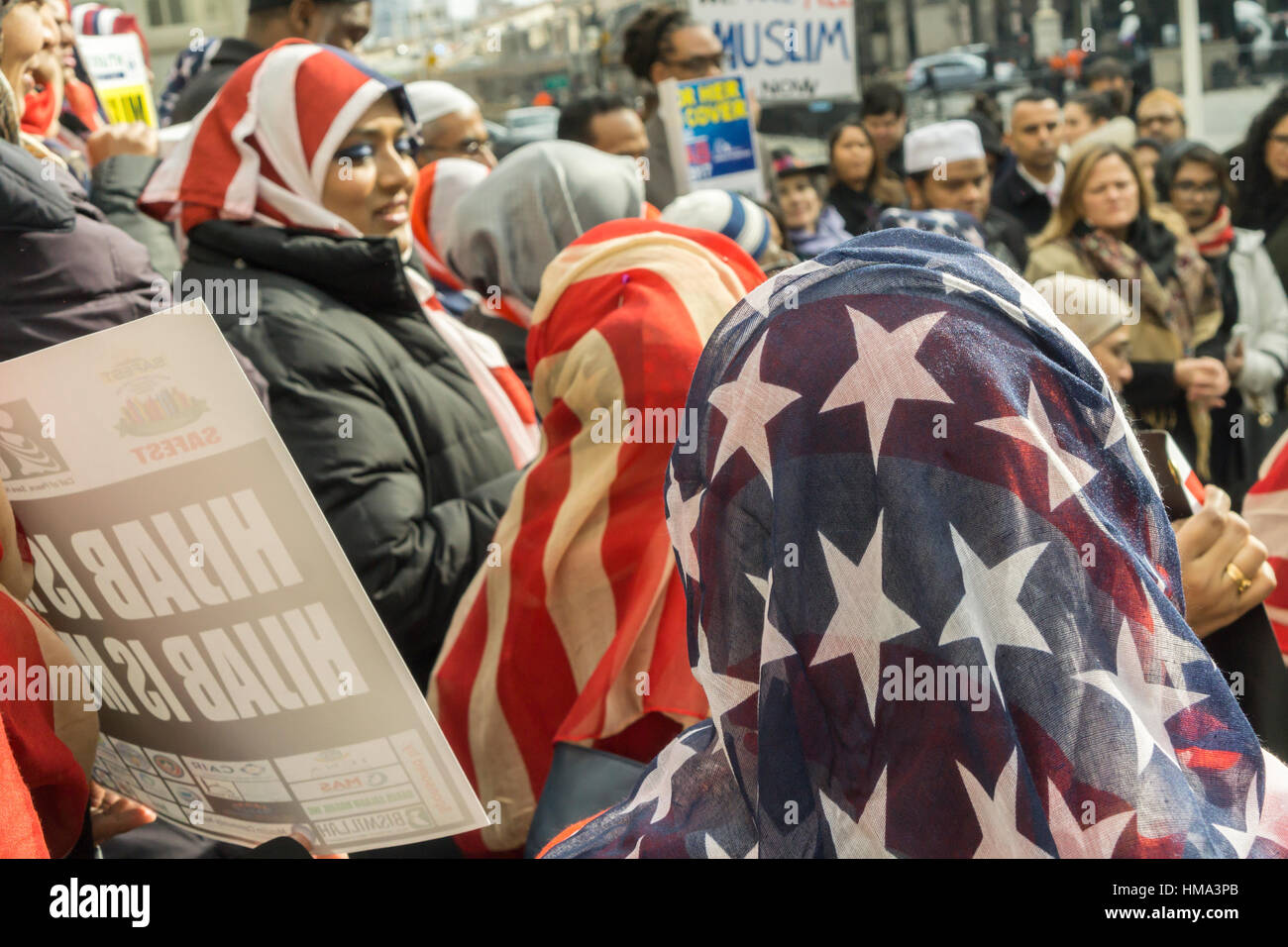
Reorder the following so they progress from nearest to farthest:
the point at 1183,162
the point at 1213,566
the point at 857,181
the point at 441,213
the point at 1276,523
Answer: the point at 1213,566 → the point at 1276,523 → the point at 441,213 → the point at 1183,162 → the point at 857,181

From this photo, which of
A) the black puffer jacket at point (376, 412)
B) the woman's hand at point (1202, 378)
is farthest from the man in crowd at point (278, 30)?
the woman's hand at point (1202, 378)

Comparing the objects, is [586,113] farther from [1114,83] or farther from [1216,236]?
[1114,83]

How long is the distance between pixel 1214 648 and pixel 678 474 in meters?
0.80

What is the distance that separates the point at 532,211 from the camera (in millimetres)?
2604

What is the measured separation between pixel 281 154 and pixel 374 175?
0.57 feet

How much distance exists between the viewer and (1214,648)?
1.60 meters

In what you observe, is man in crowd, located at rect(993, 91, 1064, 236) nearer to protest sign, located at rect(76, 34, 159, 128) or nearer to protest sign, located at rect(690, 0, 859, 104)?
protest sign, located at rect(690, 0, 859, 104)

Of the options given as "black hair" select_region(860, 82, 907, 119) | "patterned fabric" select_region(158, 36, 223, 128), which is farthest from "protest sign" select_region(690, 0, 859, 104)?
"patterned fabric" select_region(158, 36, 223, 128)

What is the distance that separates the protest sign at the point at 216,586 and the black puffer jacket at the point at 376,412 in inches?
30.6

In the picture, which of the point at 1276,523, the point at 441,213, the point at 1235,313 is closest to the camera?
the point at 1276,523

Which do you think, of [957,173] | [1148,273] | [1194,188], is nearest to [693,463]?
[1148,273]

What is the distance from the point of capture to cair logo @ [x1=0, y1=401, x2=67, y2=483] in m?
1.21
